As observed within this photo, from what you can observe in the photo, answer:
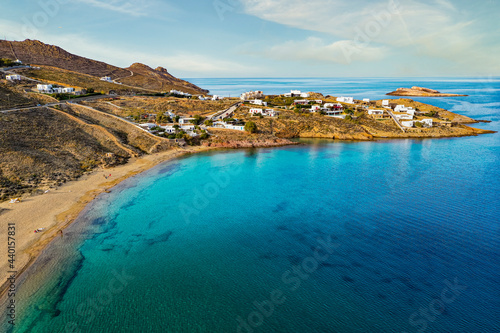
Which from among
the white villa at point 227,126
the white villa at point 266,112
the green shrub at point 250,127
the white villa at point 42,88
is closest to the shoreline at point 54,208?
the white villa at point 227,126

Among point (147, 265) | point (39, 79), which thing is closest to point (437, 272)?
point (147, 265)

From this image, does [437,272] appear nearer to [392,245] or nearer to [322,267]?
[392,245]

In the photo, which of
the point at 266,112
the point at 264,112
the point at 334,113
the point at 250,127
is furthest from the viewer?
the point at 334,113

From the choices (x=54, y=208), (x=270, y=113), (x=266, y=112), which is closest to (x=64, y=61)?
(x=266, y=112)

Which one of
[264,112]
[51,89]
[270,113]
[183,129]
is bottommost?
[183,129]

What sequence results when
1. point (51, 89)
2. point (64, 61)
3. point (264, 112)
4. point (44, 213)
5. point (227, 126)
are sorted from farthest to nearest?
point (64, 61) → point (264, 112) → point (51, 89) → point (227, 126) → point (44, 213)

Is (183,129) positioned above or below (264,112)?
below

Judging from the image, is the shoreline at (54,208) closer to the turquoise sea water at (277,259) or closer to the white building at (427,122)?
the turquoise sea water at (277,259)

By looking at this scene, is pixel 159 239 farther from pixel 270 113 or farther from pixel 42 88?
pixel 42 88
